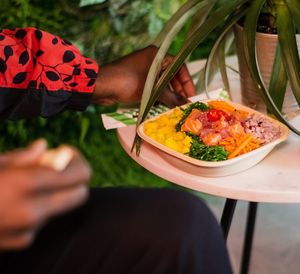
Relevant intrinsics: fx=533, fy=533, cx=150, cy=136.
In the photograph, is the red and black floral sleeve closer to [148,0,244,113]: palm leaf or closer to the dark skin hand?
A: the dark skin hand

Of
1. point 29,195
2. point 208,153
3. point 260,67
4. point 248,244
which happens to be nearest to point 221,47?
point 260,67

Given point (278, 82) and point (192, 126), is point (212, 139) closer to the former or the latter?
point (192, 126)

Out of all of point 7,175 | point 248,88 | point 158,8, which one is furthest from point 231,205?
point 158,8

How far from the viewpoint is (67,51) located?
971 mm

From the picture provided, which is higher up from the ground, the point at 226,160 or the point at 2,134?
the point at 226,160

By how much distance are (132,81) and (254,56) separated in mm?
246

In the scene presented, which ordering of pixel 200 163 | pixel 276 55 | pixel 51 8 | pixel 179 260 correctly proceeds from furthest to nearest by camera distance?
pixel 51 8 < pixel 276 55 < pixel 200 163 < pixel 179 260

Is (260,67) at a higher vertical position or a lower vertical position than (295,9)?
lower

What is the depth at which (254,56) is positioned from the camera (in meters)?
0.89

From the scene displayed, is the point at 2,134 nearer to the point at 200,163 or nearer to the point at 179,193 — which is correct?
the point at 200,163

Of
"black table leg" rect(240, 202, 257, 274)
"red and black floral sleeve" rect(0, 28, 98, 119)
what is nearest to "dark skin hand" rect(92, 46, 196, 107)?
"red and black floral sleeve" rect(0, 28, 98, 119)

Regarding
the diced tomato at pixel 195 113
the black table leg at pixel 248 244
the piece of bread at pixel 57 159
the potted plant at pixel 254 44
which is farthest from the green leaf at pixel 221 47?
the piece of bread at pixel 57 159

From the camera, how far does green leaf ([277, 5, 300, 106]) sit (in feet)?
2.88

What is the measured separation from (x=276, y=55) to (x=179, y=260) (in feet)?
1.59
